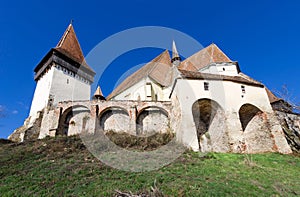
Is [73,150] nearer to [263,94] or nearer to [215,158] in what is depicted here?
[215,158]

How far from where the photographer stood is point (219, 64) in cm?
1973

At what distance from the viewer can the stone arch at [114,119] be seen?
18.3 metres

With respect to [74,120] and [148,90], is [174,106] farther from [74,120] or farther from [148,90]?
[74,120]

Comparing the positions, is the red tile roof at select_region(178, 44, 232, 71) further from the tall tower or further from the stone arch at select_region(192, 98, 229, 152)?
the tall tower

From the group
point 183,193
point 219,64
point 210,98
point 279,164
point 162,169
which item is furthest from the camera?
point 219,64

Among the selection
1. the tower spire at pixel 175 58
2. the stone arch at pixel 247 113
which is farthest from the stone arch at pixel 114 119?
the tower spire at pixel 175 58

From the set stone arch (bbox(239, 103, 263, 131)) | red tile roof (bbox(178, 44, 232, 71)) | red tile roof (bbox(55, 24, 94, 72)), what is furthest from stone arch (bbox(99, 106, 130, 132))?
red tile roof (bbox(55, 24, 94, 72))

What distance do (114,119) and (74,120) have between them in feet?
12.3

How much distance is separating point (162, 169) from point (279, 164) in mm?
6472

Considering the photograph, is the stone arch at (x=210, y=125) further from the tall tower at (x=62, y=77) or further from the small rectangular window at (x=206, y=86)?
the tall tower at (x=62, y=77)

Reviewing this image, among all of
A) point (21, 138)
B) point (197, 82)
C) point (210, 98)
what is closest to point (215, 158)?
point (210, 98)

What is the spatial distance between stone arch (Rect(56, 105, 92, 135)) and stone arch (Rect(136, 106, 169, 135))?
4.73 metres

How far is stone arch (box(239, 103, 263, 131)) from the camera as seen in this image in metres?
15.7

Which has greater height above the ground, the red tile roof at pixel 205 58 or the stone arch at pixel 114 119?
the red tile roof at pixel 205 58
